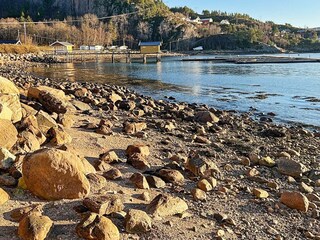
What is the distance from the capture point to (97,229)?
3689 millimetres

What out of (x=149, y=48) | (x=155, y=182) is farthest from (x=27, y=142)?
(x=149, y=48)

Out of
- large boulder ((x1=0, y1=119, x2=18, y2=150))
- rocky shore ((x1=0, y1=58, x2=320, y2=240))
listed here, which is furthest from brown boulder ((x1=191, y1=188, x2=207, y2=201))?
large boulder ((x1=0, y1=119, x2=18, y2=150))

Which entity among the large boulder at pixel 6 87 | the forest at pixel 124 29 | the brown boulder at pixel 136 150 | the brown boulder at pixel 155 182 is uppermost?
the forest at pixel 124 29

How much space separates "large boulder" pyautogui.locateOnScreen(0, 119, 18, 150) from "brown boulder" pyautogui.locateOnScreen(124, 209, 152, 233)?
8.87 feet

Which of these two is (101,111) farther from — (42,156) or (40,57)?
(40,57)

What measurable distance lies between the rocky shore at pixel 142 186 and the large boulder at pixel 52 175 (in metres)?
0.01

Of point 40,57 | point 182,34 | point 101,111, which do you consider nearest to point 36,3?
point 182,34

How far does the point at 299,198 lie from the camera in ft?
16.8

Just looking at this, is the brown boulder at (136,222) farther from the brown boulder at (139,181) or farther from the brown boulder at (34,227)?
the brown boulder at (139,181)

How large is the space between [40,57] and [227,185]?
2969 inches

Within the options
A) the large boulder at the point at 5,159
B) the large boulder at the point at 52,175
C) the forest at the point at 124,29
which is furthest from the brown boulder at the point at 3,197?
the forest at the point at 124,29

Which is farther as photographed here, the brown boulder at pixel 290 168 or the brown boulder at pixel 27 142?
the brown boulder at pixel 290 168

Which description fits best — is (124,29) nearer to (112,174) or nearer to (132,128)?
(132,128)

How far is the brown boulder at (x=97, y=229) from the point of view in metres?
3.67
